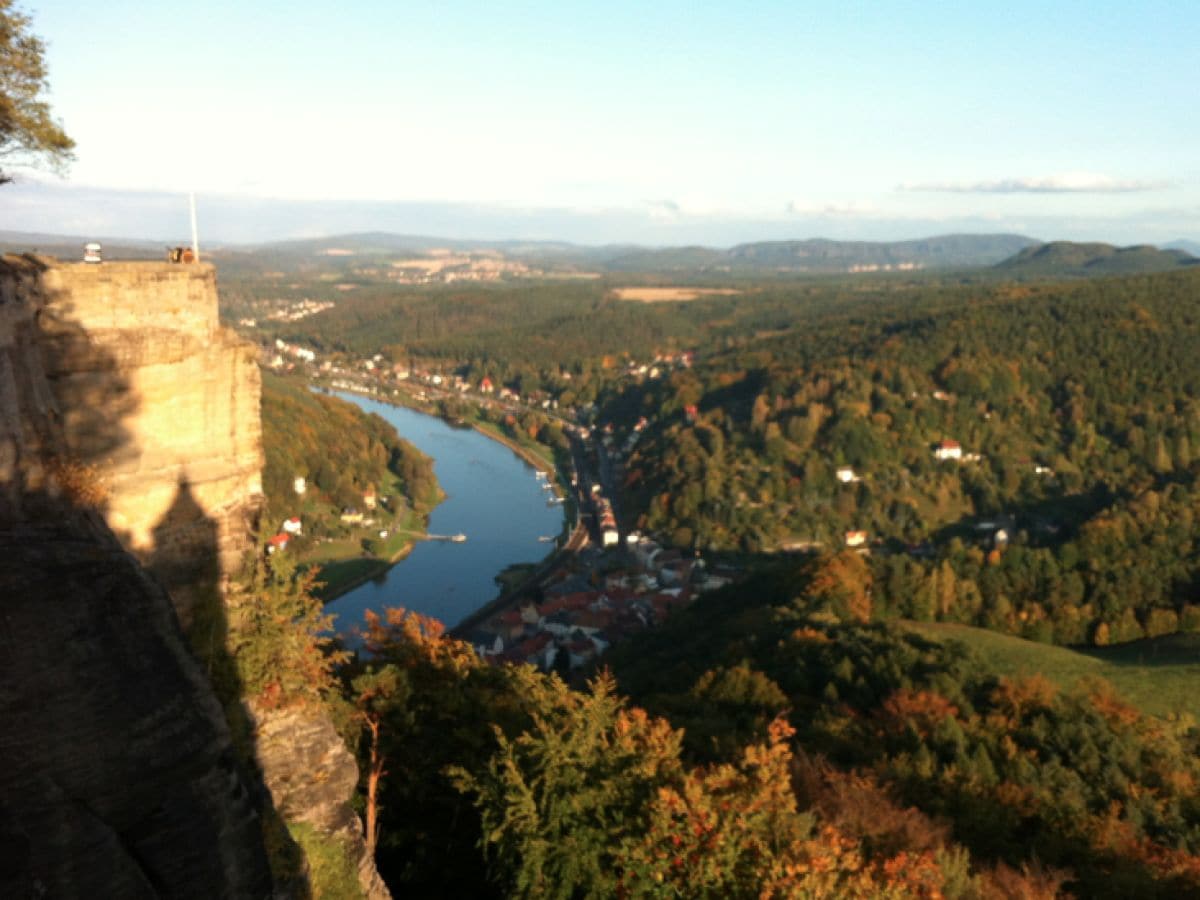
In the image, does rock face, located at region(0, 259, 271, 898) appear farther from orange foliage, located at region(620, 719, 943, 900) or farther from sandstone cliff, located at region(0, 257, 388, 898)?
orange foliage, located at region(620, 719, 943, 900)

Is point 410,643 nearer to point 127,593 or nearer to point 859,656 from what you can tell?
point 127,593

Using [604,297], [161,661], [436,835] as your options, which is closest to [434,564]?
[436,835]

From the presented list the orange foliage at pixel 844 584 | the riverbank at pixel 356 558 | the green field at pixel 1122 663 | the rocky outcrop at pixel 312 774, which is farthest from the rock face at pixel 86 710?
the riverbank at pixel 356 558

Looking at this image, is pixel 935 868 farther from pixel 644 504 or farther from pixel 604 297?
pixel 604 297

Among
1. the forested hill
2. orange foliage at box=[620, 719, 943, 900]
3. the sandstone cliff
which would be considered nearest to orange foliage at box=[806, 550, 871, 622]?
the forested hill

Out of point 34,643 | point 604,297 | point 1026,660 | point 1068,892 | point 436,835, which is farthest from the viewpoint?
point 604,297

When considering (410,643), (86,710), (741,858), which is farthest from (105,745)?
(410,643)

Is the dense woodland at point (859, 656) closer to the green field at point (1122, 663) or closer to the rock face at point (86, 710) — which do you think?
the green field at point (1122, 663)
